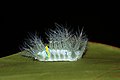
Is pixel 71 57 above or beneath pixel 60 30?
beneath

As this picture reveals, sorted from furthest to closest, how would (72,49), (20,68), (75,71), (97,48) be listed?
(72,49) < (97,48) < (20,68) < (75,71)

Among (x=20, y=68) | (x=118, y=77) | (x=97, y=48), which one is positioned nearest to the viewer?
(x=118, y=77)

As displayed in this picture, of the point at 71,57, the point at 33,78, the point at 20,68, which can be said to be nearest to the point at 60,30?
the point at 71,57

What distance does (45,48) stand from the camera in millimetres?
1994

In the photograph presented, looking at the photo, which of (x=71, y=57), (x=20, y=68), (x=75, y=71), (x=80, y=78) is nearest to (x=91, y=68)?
(x=75, y=71)

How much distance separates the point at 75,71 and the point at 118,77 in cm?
25

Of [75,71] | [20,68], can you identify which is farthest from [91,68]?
[20,68]

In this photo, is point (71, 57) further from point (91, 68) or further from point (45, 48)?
point (91, 68)

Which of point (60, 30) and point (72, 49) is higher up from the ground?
point (60, 30)

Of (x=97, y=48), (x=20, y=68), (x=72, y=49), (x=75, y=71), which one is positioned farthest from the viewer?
(x=72, y=49)

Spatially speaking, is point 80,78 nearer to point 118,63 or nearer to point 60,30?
point 118,63

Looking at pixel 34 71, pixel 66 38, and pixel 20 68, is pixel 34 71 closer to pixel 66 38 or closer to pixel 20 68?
pixel 20 68

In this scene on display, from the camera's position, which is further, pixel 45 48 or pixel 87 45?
pixel 45 48

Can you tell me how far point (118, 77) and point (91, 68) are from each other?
28 centimetres
